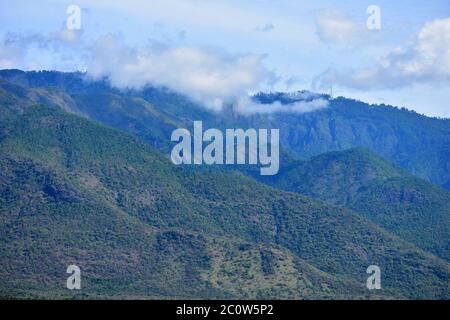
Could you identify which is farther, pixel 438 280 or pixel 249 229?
pixel 249 229

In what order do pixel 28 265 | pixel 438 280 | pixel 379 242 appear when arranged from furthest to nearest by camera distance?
pixel 379 242 → pixel 438 280 → pixel 28 265

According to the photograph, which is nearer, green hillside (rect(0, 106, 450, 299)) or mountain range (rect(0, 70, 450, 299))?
mountain range (rect(0, 70, 450, 299))

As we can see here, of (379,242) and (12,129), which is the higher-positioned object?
(12,129)

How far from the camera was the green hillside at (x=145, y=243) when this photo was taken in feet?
514

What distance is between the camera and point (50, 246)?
6403 inches

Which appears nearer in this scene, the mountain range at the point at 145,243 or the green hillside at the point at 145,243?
the mountain range at the point at 145,243

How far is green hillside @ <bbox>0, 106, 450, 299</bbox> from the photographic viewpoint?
514ft

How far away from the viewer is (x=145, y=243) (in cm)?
17238
